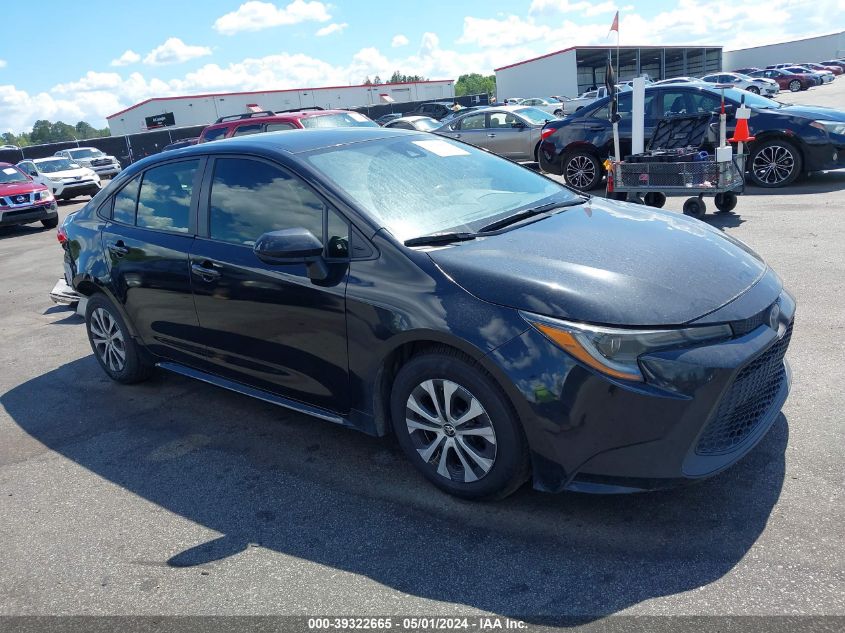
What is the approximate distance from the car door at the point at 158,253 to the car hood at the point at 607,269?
6.15 ft

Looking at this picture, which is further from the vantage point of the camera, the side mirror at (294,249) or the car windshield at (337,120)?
the car windshield at (337,120)

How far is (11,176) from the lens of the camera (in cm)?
1602

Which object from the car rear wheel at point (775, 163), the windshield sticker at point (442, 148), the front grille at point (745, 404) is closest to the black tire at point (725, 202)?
the car rear wheel at point (775, 163)

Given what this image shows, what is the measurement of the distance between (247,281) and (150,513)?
1.29 m

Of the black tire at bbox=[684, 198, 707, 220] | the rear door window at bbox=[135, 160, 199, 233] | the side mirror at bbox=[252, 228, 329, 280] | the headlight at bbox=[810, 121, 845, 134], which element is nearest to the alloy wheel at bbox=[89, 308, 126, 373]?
the rear door window at bbox=[135, 160, 199, 233]

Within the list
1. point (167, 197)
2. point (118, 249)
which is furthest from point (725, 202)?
point (118, 249)

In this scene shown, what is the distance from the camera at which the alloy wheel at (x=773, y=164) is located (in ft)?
34.3

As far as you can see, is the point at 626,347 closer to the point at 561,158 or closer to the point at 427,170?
the point at 427,170

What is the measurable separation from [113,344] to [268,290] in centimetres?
210

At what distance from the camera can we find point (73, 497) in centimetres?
377

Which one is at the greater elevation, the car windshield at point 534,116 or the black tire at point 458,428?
the car windshield at point 534,116

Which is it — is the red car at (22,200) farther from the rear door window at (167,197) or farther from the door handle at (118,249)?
the rear door window at (167,197)

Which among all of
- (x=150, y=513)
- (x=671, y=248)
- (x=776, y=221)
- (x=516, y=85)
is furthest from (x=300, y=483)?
(x=516, y=85)

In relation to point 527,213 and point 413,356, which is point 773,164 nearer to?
point 527,213
